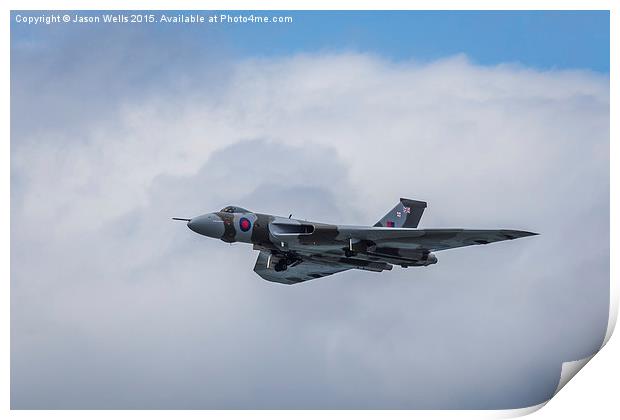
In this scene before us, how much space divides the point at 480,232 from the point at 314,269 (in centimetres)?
983

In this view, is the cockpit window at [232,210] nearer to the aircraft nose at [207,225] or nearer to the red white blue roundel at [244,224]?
the red white blue roundel at [244,224]

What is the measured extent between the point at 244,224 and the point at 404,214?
7059mm

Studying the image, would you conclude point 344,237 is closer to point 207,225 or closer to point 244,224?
point 244,224

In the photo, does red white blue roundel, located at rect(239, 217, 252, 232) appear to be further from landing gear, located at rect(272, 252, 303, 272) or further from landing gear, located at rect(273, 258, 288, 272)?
landing gear, located at rect(273, 258, 288, 272)

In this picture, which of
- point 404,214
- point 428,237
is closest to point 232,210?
point 404,214

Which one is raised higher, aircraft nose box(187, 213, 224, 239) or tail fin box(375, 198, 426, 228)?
tail fin box(375, 198, 426, 228)

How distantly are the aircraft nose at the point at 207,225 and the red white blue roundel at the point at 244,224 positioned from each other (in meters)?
0.79

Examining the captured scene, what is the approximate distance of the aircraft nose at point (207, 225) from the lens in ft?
147

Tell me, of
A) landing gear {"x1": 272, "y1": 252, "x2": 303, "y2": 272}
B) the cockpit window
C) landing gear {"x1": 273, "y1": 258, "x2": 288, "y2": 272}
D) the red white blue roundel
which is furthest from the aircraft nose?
landing gear {"x1": 273, "y1": 258, "x2": 288, "y2": 272}

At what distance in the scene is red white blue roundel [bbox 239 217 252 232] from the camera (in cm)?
4531

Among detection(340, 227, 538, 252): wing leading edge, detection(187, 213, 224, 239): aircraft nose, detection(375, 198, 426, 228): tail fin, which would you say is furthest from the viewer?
detection(375, 198, 426, 228): tail fin
